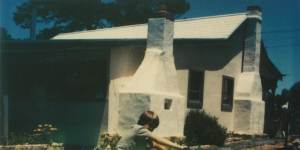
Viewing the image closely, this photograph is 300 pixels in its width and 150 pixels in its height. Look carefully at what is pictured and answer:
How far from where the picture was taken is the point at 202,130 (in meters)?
15.6

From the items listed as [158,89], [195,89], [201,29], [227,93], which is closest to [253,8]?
[201,29]

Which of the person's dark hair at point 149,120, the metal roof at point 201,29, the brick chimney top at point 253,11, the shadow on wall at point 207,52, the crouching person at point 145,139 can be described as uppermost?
the brick chimney top at point 253,11

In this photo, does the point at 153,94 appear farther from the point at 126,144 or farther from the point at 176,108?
the point at 126,144

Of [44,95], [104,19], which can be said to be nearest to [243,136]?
[44,95]

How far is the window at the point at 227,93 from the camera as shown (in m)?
18.4

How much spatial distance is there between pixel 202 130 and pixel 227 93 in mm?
3507

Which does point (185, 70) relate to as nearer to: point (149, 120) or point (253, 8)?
point (253, 8)

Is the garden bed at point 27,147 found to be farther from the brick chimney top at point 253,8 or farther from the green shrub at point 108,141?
the brick chimney top at point 253,8

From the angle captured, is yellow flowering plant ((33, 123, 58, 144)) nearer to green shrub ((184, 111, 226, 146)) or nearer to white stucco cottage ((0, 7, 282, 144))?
white stucco cottage ((0, 7, 282, 144))

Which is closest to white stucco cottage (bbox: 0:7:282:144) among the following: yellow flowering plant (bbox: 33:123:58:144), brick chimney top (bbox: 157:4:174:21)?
brick chimney top (bbox: 157:4:174:21)

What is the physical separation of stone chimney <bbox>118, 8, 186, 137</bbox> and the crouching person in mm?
7757

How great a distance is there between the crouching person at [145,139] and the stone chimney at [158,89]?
25.4 ft

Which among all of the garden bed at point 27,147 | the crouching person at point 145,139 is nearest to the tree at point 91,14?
the garden bed at point 27,147

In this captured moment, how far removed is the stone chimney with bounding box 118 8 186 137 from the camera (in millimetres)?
14375
